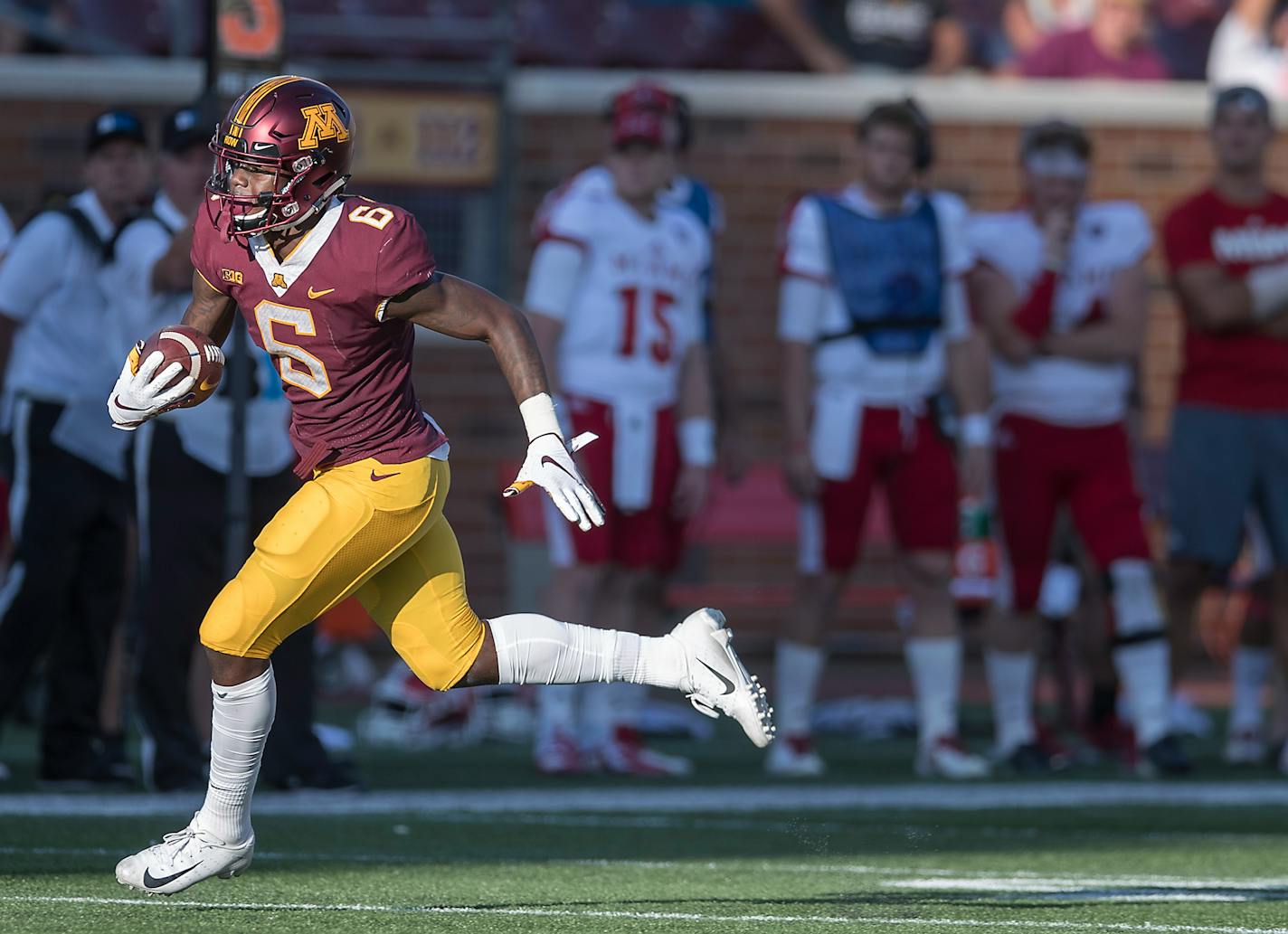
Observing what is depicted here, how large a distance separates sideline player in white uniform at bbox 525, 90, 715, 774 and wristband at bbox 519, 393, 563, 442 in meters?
3.45

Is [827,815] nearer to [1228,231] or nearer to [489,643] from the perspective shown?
[489,643]

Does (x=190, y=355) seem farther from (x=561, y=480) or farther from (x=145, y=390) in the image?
(x=561, y=480)

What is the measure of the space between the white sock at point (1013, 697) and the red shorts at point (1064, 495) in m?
0.22

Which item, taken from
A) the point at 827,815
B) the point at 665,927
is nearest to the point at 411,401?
the point at 665,927

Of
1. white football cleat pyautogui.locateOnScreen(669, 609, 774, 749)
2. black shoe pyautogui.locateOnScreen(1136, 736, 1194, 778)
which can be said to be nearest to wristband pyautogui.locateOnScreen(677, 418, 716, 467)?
black shoe pyautogui.locateOnScreen(1136, 736, 1194, 778)

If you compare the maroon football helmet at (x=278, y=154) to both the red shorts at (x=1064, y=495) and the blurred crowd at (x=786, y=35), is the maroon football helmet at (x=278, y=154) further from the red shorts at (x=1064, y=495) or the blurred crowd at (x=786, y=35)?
the blurred crowd at (x=786, y=35)

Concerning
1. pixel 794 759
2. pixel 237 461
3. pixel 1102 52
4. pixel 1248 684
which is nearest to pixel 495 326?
pixel 237 461

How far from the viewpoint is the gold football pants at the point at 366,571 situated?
473 cm

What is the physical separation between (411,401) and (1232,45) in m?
9.87

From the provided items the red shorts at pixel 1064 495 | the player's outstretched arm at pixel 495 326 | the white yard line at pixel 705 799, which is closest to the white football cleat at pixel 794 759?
the white yard line at pixel 705 799

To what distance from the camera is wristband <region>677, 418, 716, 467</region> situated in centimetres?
848

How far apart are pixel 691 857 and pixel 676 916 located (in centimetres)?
118

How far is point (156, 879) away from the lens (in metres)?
4.70

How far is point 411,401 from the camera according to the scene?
4.97 m
